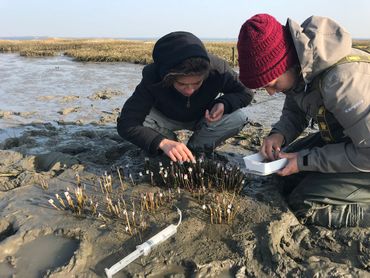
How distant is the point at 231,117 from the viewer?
522 cm

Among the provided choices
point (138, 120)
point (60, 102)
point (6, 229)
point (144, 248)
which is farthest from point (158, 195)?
point (60, 102)

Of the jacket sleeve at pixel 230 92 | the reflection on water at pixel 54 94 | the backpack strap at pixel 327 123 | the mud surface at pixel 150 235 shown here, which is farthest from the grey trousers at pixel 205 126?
the reflection on water at pixel 54 94

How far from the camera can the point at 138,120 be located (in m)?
4.78

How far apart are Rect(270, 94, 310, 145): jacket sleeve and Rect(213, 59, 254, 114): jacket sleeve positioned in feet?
2.50

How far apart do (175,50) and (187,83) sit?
0.40m

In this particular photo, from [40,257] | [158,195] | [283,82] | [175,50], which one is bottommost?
[40,257]

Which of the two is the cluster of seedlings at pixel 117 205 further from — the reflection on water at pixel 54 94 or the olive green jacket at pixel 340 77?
the reflection on water at pixel 54 94

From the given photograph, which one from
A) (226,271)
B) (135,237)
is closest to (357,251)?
(226,271)

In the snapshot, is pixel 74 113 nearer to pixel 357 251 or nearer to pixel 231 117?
pixel 231 117

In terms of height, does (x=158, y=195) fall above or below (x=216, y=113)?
below

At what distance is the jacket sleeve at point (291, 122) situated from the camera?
4.51 meters

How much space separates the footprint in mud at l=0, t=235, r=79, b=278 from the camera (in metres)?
3.18

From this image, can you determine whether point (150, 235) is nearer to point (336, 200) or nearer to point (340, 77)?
point (336, 200)

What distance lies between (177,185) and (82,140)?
2.77m
